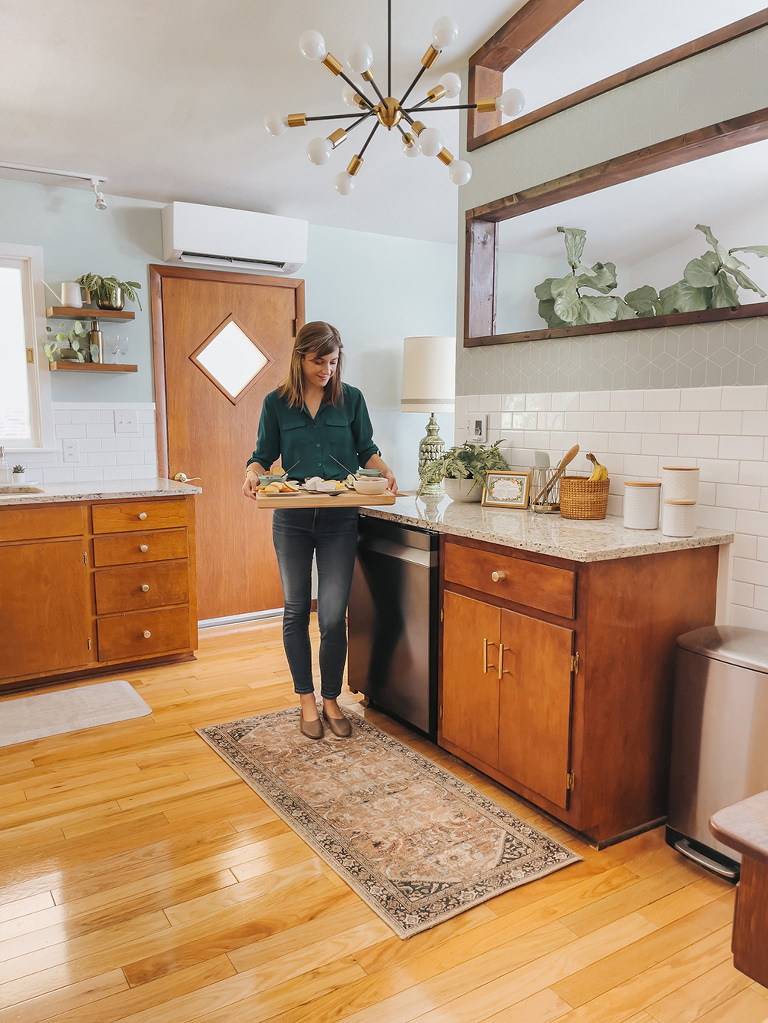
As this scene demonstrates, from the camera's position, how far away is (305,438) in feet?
8.93

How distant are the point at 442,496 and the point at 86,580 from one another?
1.65 meters

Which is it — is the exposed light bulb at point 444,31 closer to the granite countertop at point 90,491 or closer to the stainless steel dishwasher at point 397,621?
the stainless steel dishwasher at point 397,621

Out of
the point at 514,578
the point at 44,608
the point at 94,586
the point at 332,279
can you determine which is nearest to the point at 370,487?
the point at 514,578

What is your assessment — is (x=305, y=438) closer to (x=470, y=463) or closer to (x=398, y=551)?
(x=398, y=551)

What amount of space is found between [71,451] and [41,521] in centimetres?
78

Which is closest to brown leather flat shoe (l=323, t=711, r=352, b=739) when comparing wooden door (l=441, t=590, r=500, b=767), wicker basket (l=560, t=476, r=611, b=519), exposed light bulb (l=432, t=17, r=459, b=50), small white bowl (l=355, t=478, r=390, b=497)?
wooden door (l=441, t=590, r=500, b=767)

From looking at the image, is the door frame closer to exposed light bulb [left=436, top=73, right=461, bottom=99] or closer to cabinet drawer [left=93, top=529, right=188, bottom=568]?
cabinet drawer [left=93, top=529, right=188, bottom=568]

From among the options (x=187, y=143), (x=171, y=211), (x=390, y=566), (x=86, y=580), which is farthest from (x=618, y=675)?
(x=171, y=211)

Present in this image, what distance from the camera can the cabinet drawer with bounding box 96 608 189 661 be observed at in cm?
348

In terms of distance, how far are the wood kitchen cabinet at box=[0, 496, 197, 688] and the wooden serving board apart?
1193mm

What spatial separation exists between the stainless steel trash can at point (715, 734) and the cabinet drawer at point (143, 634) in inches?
94.3

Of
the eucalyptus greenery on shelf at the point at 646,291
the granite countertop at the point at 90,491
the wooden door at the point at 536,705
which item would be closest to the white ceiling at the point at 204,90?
the eucalyptus greenery on shelf at the point at 646,291

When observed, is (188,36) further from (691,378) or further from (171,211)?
(691,378)

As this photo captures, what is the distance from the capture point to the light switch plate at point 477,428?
3.29 meters
